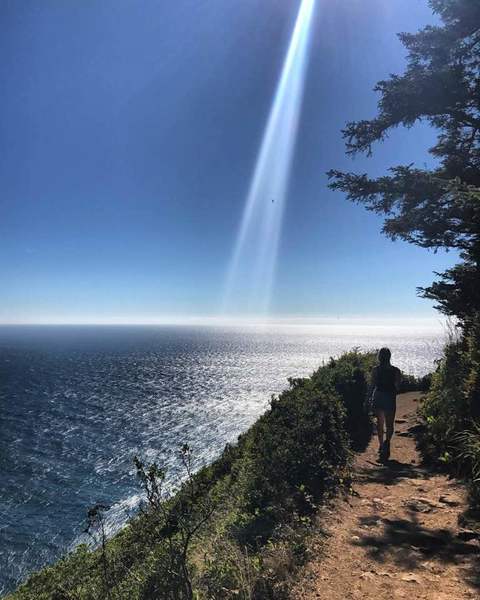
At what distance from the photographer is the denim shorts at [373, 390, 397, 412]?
9.06 m

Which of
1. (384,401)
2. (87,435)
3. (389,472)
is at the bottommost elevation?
(87,435)

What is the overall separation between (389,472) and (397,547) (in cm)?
337

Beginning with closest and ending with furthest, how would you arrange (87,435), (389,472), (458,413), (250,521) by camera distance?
(250,521) < (458,413) < (389,472) < (87,435)

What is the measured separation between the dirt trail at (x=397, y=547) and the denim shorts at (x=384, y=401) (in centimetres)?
179

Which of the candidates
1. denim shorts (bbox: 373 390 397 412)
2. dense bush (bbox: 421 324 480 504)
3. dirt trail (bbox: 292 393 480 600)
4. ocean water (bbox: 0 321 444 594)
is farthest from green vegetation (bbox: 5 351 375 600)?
ocean water (bbox: 0 321 444 594)

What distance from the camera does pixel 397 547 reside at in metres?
4.89

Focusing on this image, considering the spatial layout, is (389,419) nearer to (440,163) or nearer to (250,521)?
(250,521)

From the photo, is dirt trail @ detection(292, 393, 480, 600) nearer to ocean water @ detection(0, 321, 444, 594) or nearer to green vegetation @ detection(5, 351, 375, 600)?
green vegetation @ detection(5, 351, 375, 600)

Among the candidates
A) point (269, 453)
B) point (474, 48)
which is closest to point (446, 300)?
point (474, 48)

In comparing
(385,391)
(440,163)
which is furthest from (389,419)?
(440,163)

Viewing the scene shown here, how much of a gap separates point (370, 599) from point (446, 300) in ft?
33.3

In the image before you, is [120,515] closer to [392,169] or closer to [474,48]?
[392,169]

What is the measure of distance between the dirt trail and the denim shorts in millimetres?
1787

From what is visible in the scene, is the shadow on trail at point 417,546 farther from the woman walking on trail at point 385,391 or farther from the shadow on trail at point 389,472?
the woman walking on trail at point 385,391
